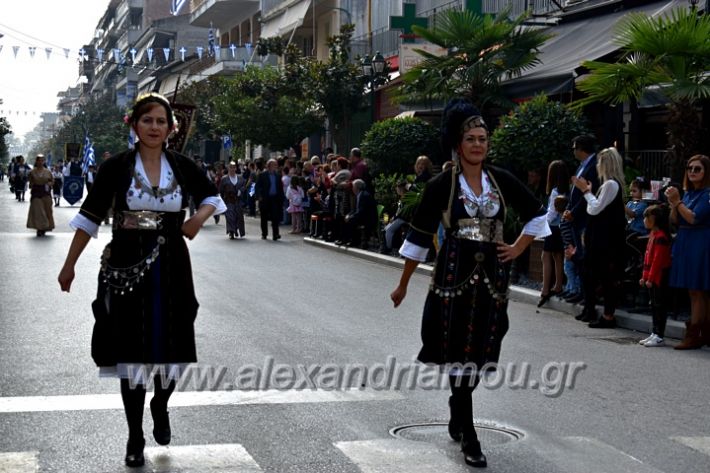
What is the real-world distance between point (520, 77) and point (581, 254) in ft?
27.0

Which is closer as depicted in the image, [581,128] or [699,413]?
[699,413]

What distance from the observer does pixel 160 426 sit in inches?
243

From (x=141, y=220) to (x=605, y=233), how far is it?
7.08 metres

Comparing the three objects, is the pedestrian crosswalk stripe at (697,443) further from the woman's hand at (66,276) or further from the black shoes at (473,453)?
the woman's hand at (66,276)

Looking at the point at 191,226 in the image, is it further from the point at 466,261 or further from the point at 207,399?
the point at 207,399

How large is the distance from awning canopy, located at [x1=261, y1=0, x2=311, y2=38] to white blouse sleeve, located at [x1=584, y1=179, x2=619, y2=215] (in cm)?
3269

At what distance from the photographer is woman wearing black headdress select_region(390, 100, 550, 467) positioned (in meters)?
6.20

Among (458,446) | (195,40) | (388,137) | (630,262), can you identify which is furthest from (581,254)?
(195,40)

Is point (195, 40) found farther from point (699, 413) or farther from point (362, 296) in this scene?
point (699, 413)

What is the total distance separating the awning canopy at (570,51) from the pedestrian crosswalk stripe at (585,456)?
12.7 meters

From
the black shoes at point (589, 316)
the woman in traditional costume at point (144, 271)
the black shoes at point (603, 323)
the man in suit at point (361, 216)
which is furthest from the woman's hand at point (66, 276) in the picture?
the man in suit at point (361, 216)

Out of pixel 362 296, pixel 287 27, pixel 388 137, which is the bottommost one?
pixel 362 296

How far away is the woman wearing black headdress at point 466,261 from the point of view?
6.20 metres

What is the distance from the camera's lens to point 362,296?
14211 millimetres
